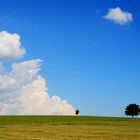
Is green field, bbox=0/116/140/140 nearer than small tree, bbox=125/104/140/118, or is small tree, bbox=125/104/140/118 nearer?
green field, bbox=0/116/140/140

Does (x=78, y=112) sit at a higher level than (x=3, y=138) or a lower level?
higher

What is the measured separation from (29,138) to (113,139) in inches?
282

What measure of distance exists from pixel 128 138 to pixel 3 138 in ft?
35.8

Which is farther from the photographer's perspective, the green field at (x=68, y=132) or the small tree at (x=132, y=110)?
the small tree at (x=132, y=110)

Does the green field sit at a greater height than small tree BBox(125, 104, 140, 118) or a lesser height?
lesser

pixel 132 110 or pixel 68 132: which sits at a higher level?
pixel 132 110

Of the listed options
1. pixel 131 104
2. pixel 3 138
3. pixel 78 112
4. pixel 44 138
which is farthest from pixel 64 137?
pixel 78 112

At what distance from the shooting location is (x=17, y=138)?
36.4 meters

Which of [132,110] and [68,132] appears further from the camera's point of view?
[132,110]

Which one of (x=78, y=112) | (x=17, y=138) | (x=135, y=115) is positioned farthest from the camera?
(x=78, y=112)

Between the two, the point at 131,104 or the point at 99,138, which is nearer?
the point at 99,138

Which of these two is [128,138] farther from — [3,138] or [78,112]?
[78,112]

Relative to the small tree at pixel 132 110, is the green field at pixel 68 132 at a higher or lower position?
lower

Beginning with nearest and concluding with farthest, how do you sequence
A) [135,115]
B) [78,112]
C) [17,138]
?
[17,138] → [135,115] → [78,112]
